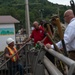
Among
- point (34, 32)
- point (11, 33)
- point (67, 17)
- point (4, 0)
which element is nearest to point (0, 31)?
point (11, 33)

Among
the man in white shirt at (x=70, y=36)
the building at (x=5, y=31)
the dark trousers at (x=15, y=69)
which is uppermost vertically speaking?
the man in white shirt at (x=70, y=36)

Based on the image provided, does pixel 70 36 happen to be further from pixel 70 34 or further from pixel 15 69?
pixel 15 69

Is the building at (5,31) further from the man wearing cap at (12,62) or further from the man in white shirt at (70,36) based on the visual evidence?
the man in white shirt at (70,36)

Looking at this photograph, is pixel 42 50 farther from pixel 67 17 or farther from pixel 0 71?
pixel 0 71

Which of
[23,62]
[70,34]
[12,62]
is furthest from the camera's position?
[23,62]

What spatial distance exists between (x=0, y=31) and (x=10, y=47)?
29.7 meters

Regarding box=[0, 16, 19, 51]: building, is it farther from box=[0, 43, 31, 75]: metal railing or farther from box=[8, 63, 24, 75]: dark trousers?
box=[8, 63, 24, 75]: dark trousers

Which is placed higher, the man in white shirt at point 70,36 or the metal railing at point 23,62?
the man in white shirt at point 70,36

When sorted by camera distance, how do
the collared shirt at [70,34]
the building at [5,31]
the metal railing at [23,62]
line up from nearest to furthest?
the collared shirt at [70,34], the metal railing at [23,62], the building at [5,31]

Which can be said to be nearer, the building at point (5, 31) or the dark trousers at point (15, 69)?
the dark trousers at point (15, 69)

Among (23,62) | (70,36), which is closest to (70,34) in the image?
(70,36)

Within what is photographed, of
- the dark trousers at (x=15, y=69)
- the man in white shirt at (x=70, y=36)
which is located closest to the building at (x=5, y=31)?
the dark trousers at (x=15, y=69)

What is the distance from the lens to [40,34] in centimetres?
857

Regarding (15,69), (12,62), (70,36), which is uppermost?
(70,36)
